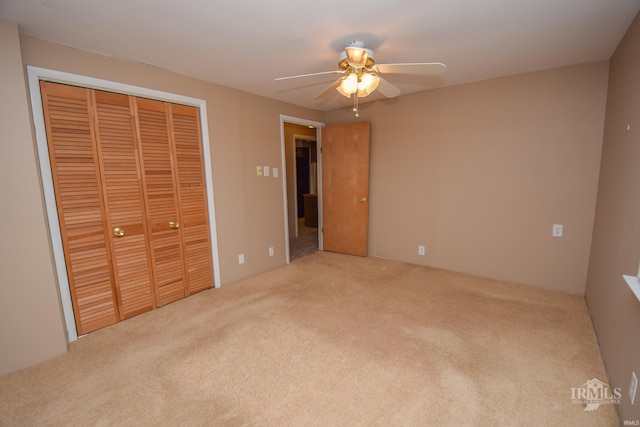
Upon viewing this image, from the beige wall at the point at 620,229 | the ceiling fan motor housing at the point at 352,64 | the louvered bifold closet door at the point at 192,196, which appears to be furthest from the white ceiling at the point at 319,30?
the louvered bifold closet door at the point at 192,196

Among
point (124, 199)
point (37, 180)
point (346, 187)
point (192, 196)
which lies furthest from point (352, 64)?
point (346, 187)

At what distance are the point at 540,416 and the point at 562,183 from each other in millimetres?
2338

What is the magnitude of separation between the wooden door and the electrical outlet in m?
2.19

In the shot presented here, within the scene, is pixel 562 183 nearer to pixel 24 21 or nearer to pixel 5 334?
pixel 24 21

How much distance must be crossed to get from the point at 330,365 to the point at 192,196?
2160 millimetres

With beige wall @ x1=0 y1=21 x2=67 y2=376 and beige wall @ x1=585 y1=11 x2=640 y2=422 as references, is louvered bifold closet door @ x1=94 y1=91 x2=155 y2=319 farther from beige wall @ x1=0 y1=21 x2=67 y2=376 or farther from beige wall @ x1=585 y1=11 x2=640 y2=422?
beige wall @ x1=585 y1=11 x2=640 y2=422

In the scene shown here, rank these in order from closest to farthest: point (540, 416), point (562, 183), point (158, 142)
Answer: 1. point (540, 416)
2. point (158, 142)
3. point (562, 183)

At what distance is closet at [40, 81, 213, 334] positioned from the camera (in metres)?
2.18

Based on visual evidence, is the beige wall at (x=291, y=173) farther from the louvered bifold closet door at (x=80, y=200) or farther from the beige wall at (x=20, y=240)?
the beige wall at (x=20, y=240)

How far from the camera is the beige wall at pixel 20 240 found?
1788 mm

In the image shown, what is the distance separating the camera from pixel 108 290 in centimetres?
243

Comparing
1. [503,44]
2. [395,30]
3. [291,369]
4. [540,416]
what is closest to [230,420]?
[291,369]

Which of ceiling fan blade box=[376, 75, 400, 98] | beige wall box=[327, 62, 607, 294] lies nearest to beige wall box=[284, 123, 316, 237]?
beige wall box=[327, 62, 607, 294]

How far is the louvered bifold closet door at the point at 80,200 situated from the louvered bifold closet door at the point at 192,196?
0.69m
